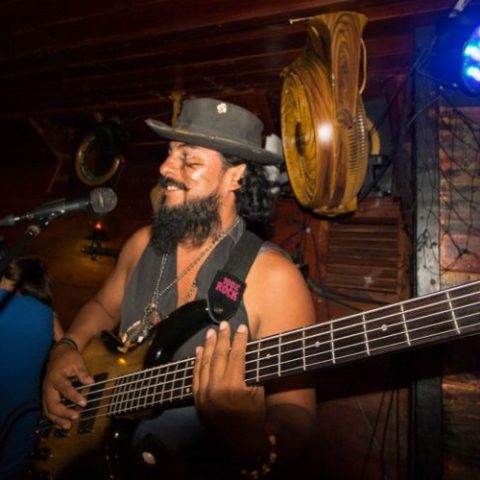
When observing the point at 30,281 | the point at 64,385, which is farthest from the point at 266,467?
the point at 30,281

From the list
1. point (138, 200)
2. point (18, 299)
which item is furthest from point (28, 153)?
point (18, 299)

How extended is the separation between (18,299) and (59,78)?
292 cm

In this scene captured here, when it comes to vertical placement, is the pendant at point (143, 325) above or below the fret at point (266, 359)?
above

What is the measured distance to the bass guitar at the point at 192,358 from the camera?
1.10 meters

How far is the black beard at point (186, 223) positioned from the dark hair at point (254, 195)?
1.04ft

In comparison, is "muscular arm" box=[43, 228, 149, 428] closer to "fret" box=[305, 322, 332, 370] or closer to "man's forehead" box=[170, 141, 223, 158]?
"man's forehead" box=[170, 141, 223, 158]

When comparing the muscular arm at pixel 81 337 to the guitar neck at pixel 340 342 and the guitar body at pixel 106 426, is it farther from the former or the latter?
the guitar neck at pixel 340 342

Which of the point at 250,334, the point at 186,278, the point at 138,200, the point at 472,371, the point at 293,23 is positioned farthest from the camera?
the point at 138,200

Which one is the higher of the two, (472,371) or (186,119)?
(186,119)

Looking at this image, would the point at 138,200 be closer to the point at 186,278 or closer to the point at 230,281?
the point at 186,278

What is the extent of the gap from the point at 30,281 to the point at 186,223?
1.55 m

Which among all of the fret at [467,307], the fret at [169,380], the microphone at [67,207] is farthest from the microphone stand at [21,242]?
the fret at [467,307]

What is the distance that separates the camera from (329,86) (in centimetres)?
242

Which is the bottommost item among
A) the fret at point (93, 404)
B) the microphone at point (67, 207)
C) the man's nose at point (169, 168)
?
the fret at point (93, 404)
